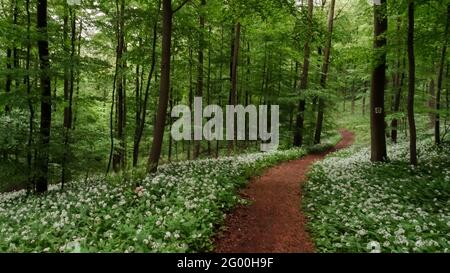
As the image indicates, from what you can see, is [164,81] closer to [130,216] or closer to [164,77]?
[164,77]

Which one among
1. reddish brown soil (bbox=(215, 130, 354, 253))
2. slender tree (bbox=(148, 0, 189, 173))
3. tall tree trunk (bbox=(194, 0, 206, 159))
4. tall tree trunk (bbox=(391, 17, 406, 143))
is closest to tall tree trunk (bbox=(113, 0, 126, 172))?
tall tree trunk (bbox=(194, 0, 206, 159))

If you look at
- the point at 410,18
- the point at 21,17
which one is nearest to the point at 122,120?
the point at 21,17

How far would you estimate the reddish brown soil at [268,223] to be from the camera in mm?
7522

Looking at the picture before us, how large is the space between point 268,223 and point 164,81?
6.36 meters

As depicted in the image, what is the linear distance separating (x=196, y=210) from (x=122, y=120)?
13.4 meters

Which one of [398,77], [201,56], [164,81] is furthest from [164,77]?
[398,77]

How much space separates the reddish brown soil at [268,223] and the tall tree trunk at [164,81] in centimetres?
362

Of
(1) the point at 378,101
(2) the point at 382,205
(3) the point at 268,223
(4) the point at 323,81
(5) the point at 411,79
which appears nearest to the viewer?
(3) the point at 268,223

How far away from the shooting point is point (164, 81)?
1239 cm

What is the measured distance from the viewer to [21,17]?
15.7 metres

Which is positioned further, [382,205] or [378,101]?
[378,101]

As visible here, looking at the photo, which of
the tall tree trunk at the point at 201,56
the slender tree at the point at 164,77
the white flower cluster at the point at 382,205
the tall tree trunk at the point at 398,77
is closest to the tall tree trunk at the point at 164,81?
the slender tree at the point at 164,77
